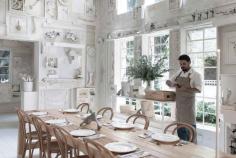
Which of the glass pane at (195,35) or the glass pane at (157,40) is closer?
the glass pane at (195,35)

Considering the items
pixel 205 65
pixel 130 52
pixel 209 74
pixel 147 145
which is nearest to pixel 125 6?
pixel 130 52

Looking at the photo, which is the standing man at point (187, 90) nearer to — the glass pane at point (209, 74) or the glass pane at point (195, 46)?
the glass pane at point (209, 74)

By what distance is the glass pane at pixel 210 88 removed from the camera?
14.3 ft

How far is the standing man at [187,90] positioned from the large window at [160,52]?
3.97 ft

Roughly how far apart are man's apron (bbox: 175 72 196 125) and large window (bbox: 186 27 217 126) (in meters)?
A: 0.75

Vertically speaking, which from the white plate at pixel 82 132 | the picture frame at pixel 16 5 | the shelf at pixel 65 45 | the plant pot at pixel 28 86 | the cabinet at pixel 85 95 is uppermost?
the picture frame at pixel 16 5

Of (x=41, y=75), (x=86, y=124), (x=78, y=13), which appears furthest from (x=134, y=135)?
(x=78, y=13)

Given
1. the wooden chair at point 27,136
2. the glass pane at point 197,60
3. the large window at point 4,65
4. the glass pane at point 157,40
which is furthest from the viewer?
the large window at point 4,65

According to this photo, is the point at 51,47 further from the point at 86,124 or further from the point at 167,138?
the point at 167,138

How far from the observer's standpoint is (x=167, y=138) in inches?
102

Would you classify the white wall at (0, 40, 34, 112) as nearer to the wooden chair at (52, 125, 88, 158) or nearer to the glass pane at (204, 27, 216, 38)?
the glass pane at (204, 27, 216, 38)

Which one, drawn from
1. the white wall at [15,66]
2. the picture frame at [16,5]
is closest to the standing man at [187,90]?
the picture frame at [16,5]

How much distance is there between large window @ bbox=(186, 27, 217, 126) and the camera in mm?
4352

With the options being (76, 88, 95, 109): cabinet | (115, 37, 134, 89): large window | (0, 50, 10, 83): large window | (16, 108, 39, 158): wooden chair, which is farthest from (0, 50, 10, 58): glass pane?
(16, 108, 39, 158): wooden chair
